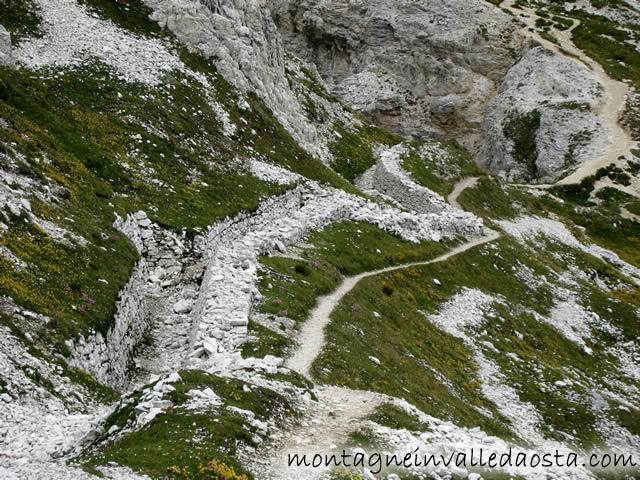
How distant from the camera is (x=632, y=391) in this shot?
1465 inches

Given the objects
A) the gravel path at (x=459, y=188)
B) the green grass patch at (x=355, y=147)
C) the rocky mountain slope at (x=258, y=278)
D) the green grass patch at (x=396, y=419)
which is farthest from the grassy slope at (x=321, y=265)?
the green grass patch at (x=355, y=147)

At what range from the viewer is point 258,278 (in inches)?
1122

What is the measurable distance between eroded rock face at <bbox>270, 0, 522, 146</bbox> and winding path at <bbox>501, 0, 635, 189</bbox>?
A: 8.68 metres

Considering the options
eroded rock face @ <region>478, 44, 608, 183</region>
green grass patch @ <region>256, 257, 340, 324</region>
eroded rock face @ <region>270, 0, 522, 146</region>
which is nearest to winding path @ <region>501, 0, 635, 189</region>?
eroded rock face @ <region>478, 44, 608, 183</region>

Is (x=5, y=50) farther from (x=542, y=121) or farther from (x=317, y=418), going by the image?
(x=542, y=121)

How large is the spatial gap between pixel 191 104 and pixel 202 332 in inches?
1155

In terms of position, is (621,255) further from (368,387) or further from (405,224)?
(368,387)

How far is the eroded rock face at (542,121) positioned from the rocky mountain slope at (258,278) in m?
12.8

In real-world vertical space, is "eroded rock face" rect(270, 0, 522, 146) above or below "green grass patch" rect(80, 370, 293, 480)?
above

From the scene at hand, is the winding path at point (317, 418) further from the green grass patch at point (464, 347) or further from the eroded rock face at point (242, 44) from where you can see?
the eroded rock face at point (242, 44)

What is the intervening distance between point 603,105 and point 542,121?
12715mm

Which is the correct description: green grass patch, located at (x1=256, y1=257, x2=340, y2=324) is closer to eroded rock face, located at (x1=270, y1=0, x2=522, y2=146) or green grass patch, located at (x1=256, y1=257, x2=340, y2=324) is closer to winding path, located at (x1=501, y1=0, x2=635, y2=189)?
winding path, located at (x1=501, y1=0, x2=635, y2=189)

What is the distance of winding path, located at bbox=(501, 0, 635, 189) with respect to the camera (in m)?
90.4

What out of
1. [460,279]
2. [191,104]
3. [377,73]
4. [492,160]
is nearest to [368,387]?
[460,279]
